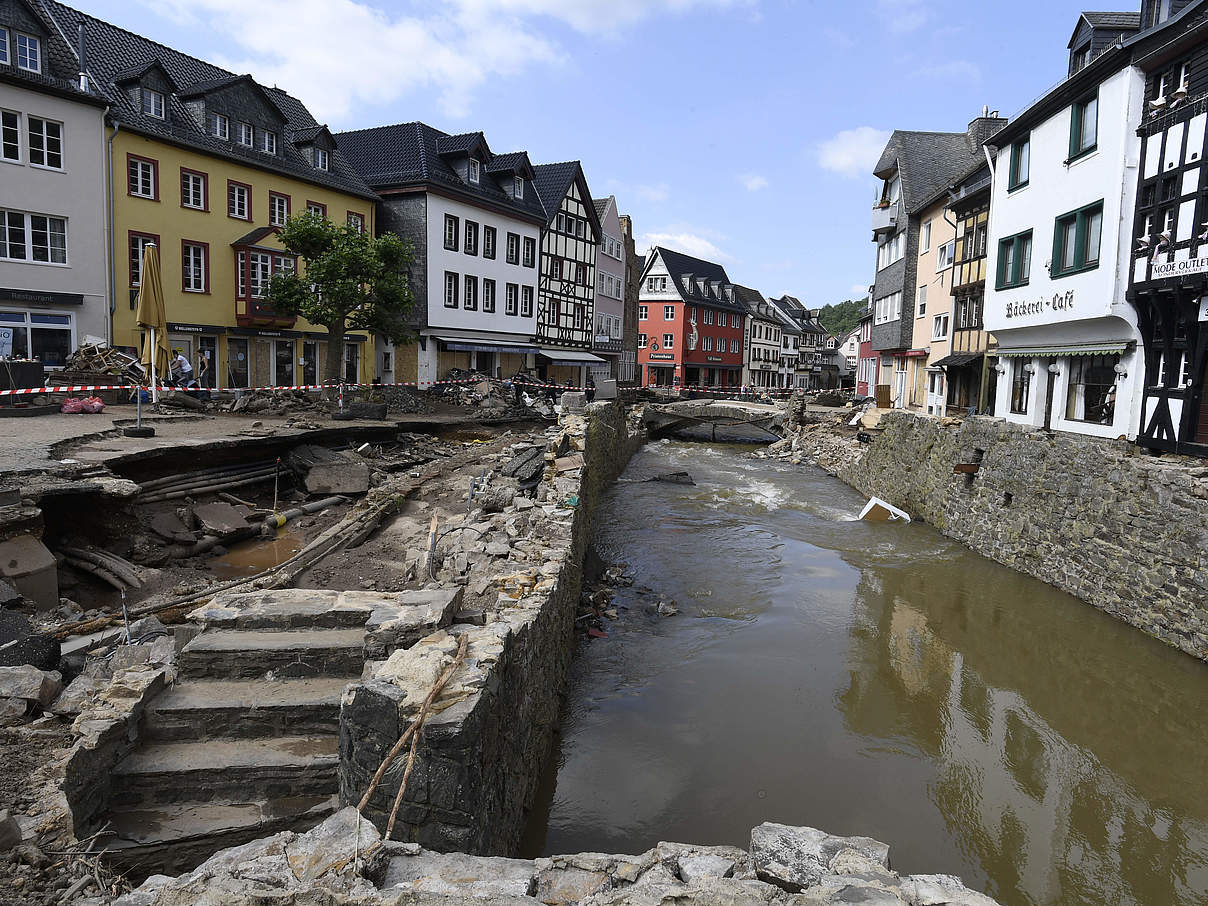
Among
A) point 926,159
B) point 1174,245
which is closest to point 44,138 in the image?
point 1174,245

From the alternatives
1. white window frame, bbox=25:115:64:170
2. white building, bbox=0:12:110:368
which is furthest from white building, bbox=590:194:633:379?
white window frame, bbox=25:115:64:170

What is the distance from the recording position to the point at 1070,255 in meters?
18.0

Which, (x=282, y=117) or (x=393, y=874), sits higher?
(x=282, y=117)

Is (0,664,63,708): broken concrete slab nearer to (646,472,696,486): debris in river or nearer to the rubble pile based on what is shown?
the rubble pile

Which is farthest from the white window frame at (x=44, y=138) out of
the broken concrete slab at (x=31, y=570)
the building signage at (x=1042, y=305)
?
the building signage at (x=1042, y=305)

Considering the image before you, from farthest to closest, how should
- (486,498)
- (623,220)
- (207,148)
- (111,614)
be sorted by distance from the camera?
(623,220) < (207,148) < (486,498) < (111,614)

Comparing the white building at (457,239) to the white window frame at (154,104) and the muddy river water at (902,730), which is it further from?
the muddy river water at (902,730)

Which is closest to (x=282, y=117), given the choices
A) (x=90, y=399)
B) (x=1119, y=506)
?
(x=90, y=399)

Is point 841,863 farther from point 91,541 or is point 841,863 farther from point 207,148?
point 207,148

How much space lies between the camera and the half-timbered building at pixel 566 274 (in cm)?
4406

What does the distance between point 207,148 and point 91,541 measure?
19.8m

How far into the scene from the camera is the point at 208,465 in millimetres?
15367

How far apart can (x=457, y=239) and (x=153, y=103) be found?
13605 millimetres

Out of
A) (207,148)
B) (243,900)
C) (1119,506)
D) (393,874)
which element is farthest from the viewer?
(207,148)
